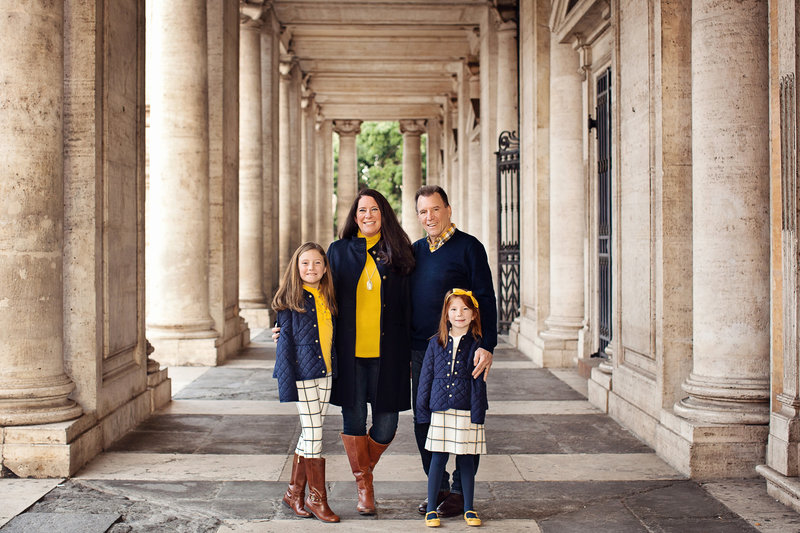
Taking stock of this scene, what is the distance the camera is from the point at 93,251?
22.1 feet

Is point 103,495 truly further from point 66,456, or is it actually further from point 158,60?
point 158,60

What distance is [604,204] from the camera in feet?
35.3

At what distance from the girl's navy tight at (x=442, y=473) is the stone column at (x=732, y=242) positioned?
6.63 feet

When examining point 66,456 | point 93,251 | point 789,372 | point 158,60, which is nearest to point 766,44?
point 789,372

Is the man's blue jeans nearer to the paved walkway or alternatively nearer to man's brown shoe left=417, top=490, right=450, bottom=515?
man's brown shoe left=417, top=490, right=450, bottom=515

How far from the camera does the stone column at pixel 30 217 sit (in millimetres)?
6145

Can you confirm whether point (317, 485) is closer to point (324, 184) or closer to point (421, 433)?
point (421, 433)

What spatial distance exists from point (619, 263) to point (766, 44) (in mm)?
2684

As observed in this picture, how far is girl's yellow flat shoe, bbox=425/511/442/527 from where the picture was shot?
492 cm

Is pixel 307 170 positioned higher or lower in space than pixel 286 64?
lower

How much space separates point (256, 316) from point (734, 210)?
1270cm

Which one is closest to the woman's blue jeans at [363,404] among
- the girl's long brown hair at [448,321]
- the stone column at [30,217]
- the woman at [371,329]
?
the woman at [371,329]

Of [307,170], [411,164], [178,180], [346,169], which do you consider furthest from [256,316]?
[346,169]

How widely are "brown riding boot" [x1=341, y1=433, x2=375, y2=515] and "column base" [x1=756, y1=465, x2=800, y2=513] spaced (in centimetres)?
262
